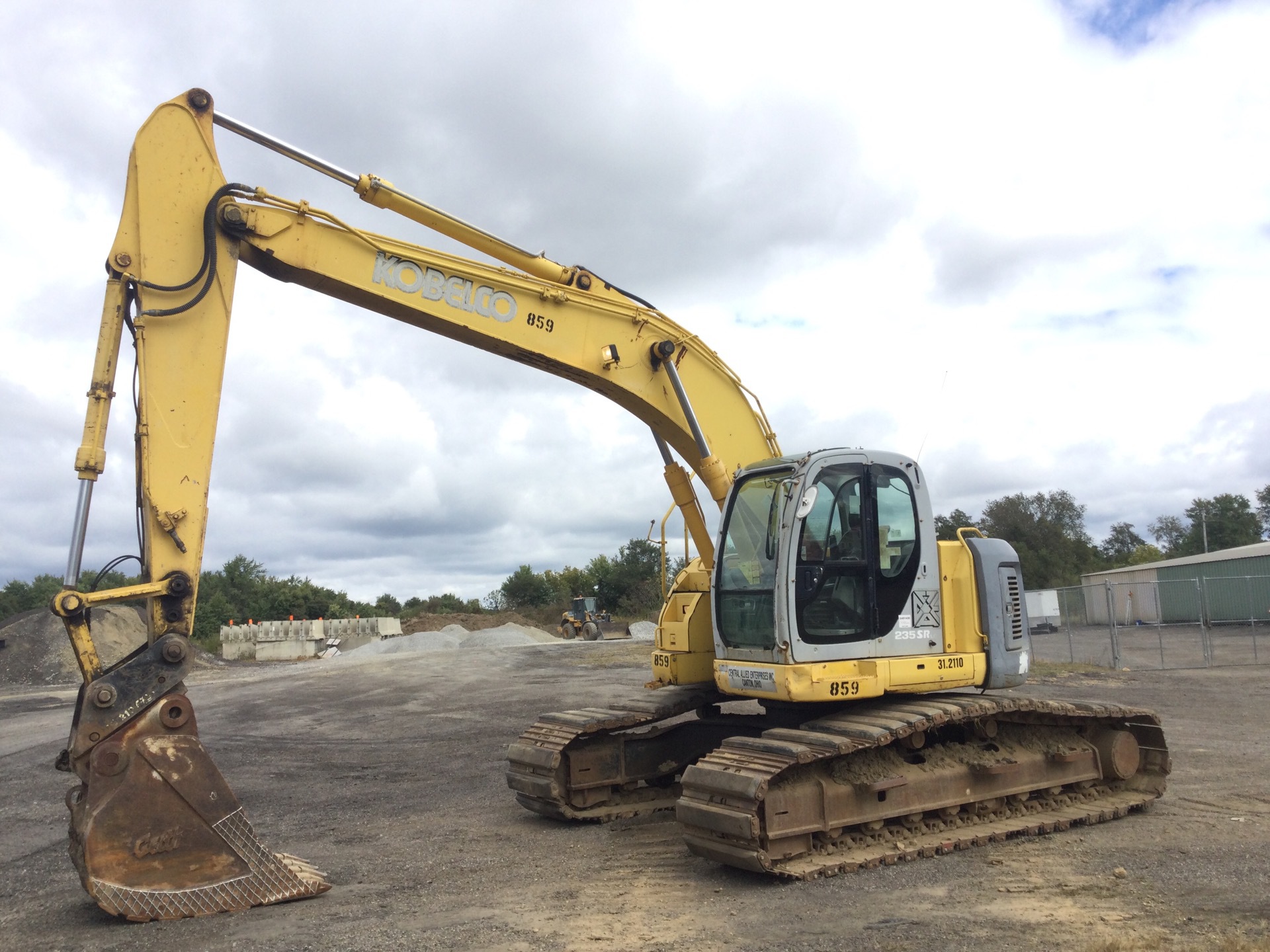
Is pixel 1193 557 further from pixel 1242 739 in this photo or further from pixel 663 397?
pixel 663 397

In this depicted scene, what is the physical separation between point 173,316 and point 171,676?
2447 millimetres

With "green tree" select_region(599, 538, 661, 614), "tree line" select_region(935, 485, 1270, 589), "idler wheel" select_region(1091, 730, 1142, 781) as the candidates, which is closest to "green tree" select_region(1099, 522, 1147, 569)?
"tree line" select_region(935, 485, 1270, 589)

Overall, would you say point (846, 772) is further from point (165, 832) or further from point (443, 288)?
point (443, 288)

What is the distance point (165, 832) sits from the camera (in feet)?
18.2

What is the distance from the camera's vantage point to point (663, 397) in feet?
28.1

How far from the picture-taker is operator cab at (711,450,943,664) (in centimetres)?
703

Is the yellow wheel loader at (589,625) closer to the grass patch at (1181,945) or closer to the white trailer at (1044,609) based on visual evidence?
the white trailer at (1044,609)

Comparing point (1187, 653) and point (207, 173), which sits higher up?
point (207, 173)

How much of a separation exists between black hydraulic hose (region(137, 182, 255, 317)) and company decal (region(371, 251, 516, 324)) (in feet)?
3.82

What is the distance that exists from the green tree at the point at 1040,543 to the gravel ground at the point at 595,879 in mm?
52494

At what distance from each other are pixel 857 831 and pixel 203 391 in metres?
5.58


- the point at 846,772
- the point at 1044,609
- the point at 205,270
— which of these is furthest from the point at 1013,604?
the point at 1044,609

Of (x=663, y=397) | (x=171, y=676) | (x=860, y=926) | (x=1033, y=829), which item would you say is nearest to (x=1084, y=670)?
(x=1033, y=829)

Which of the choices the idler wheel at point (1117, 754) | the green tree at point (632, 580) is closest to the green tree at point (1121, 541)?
the green tree at point (632, 580)
